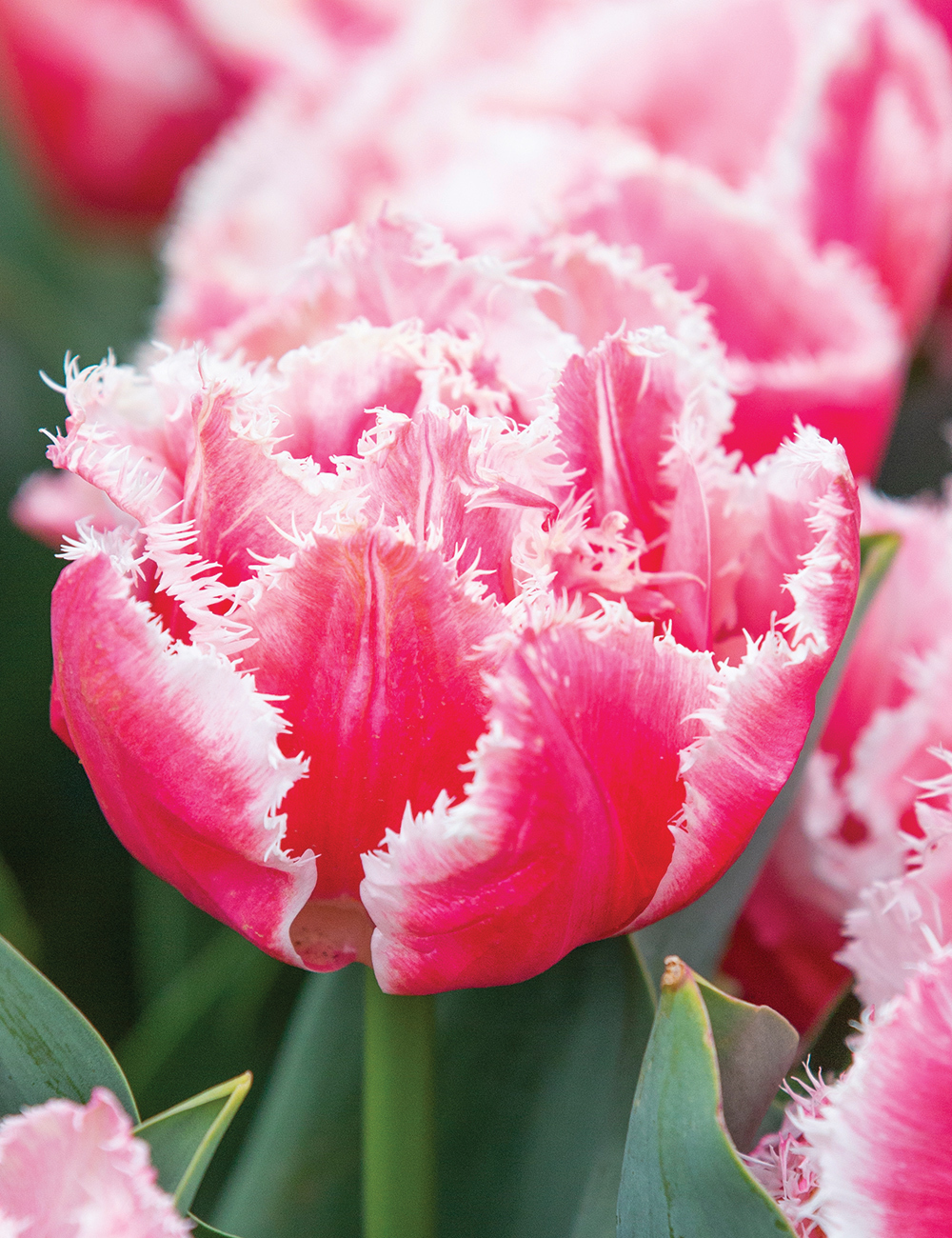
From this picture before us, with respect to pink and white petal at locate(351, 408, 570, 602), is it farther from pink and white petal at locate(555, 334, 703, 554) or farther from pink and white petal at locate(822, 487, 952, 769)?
pink and white petal at locate(822, 487, 952, 769)

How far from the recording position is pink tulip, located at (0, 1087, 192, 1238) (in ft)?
0.58

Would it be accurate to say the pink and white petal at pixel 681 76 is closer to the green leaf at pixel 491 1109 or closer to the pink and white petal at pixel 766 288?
the pink and white petal at pixel 766 288

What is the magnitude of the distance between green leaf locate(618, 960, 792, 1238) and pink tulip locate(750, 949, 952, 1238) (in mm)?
14

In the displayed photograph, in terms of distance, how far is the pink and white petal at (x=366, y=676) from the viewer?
20cm

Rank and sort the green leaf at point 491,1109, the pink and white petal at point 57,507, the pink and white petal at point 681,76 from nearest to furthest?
1. the green leaf at point 491,1109
2. the pink and white petal at point 57,507
3. the pink and white petal at point 681,76

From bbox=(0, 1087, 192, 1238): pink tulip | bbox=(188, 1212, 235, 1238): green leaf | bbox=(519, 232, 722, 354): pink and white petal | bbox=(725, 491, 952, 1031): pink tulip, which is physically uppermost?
bbox=(519, 232, 722, 354): pink and white petal

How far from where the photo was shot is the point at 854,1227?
189 mm

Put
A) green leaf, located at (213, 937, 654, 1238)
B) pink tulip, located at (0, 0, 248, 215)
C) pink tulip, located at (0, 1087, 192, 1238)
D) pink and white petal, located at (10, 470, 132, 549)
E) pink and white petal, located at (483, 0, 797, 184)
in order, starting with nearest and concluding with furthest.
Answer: pink tulip, located at (0, 1087, 192, 1238), green leaf, located at (213, 937, 654, 1238), pink and white petal, located at (10, 470, 132, 549), pink and white petal, located at (483, 0, 797, 184), pink tulip, located at (0, 0, 248, 215)

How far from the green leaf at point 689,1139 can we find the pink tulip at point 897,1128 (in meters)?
Result: 0.01

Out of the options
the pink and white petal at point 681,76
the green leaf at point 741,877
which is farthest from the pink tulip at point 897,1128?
the pink and white petal at point 681,76

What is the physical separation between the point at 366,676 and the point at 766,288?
0.75 ft

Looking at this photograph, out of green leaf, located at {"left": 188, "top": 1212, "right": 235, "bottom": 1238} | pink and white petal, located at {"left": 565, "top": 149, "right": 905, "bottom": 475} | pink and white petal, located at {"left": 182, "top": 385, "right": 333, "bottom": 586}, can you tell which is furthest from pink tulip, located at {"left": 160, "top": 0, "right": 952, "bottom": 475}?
green leaf, located at {"left": 188, "top": 1212, "right": 235, "bottom": 1238}

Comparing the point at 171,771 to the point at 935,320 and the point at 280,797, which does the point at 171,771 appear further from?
the point at 935,320

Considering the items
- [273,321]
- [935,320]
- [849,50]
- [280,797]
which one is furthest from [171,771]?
[935,320]
